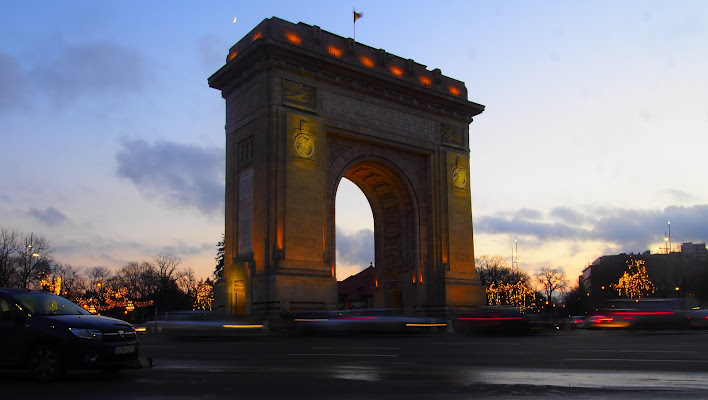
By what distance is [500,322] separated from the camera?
1092 inches

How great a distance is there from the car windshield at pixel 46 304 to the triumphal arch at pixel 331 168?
23762mm

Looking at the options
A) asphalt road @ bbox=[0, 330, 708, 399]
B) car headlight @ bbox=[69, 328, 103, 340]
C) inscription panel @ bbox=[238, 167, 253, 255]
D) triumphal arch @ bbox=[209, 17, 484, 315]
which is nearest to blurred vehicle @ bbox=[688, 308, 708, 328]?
triumphal arch @ bbox=[209, 17, 484, 315]

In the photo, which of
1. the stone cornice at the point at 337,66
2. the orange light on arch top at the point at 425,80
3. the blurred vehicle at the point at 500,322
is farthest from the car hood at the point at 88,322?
the orange light on arch top at the point at 425,80

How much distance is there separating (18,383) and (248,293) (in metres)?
26.2

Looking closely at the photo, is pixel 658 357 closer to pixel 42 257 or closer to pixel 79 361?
pixel 79 361

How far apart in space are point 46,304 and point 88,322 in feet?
3.55

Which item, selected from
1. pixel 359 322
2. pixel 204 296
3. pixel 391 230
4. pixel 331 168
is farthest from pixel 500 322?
pixel 204 296

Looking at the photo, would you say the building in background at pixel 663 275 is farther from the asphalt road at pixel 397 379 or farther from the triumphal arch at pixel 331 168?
the asphalt road at pixel 397 379

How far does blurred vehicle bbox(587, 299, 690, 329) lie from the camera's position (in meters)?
31.8

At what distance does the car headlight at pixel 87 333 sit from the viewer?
9695mm

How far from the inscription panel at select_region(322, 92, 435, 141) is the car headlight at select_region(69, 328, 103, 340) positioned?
30220 mm

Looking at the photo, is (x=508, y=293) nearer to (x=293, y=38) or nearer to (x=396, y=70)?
(x=396, y=70)

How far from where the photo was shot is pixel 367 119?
4128 cm

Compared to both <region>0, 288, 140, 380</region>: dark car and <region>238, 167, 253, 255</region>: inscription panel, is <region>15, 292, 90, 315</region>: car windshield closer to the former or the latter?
<region>0, 288, 140, 380</region>: dark car
